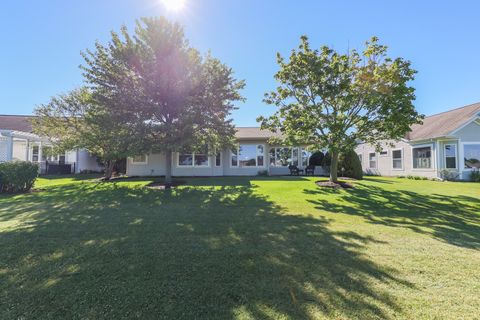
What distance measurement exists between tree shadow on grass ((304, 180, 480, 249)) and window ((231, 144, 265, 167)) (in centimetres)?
904

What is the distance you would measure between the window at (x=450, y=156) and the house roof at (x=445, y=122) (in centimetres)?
121

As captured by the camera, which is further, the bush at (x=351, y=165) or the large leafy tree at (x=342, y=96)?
the bush at (x=351, y=165)

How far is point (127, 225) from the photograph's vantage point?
18.9 ft

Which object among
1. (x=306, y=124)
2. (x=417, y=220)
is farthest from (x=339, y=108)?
(x=417, y=220)

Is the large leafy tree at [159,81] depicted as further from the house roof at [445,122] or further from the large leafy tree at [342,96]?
the house roof at [445,122]

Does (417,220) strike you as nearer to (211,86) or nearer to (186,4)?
(211,86)

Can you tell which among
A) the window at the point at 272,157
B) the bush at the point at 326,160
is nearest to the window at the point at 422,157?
the bush at the point at 326,160

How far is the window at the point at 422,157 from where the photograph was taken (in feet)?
58.9

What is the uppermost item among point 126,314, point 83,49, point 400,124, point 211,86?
point 83,49

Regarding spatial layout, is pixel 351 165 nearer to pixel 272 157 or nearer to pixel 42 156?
pixel 272 157

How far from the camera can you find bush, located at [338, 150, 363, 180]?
15.7 metres

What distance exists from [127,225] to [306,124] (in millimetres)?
8373

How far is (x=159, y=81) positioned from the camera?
11.5 m

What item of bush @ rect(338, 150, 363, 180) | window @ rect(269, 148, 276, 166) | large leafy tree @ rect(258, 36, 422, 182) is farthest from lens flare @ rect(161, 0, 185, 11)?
bush @ rect(338, 150, 363, 180)
